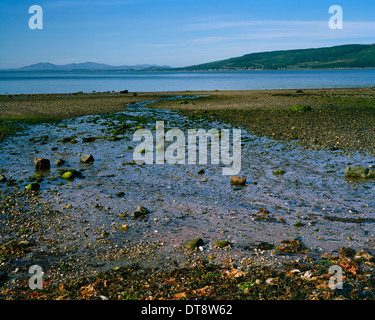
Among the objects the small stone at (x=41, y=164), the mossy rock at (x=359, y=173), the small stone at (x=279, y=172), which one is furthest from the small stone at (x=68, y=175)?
the mossy rock at (x=359, y=173)

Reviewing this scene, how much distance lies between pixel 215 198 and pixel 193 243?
3.90 m

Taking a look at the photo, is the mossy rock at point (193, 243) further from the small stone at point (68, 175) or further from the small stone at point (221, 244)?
the small stone at point (68, 175)

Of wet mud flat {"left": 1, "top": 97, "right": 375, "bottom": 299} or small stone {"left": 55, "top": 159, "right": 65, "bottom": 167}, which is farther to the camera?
small stone {"left": 55, "top": 159, "right": 65, "bottom": 167}

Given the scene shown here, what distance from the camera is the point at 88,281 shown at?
7.55 metres

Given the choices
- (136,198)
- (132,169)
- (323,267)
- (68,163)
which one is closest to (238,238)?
(323,267)

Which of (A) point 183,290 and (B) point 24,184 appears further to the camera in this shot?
(B) point 24,184

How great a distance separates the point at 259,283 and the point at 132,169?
35.7 ft

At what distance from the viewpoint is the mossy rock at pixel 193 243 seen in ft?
30.1

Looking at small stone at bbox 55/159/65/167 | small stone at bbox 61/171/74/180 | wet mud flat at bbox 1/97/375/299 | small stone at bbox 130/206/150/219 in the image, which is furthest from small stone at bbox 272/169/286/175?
small stone at bbox 55/159/65/167

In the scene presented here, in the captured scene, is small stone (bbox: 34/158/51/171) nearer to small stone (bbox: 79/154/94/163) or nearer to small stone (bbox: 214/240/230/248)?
small stone (bbox: 79/154/94/163)

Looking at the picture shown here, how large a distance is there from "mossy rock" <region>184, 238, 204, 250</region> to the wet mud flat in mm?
83

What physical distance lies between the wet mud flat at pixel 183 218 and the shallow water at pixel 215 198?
4 cm

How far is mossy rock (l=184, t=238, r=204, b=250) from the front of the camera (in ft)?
30.1
